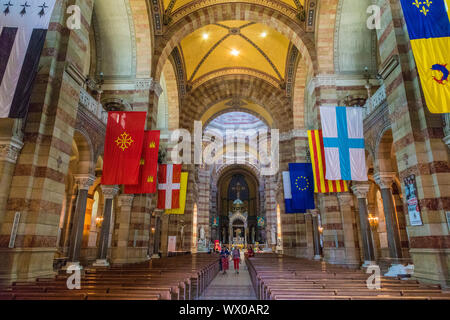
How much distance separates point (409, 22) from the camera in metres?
6.19

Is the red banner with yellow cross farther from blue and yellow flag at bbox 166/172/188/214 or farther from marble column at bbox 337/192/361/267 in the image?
marble column at bbox 337/192/361/267

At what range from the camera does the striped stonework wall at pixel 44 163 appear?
6.09 meters

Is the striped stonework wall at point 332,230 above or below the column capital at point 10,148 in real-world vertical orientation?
below

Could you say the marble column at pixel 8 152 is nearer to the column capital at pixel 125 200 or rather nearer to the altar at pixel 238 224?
the column capital at pixel 125 200

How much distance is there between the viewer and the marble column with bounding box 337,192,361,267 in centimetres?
1110

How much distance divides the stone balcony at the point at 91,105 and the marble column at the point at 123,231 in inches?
138

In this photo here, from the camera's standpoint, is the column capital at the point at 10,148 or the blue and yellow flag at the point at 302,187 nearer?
the column capital at the point at 10,148

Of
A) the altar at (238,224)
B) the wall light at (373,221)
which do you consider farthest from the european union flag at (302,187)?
the altar at (238,224)

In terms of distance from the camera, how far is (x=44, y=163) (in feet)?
21.9

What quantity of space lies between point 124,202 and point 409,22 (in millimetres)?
11515

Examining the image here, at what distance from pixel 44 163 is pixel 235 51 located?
16882 mm

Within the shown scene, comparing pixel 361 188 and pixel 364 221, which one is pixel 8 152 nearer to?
pixel 361 188

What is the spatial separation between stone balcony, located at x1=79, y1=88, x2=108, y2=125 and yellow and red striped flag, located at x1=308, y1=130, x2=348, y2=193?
860cm

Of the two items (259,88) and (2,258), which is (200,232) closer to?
(259,88)
